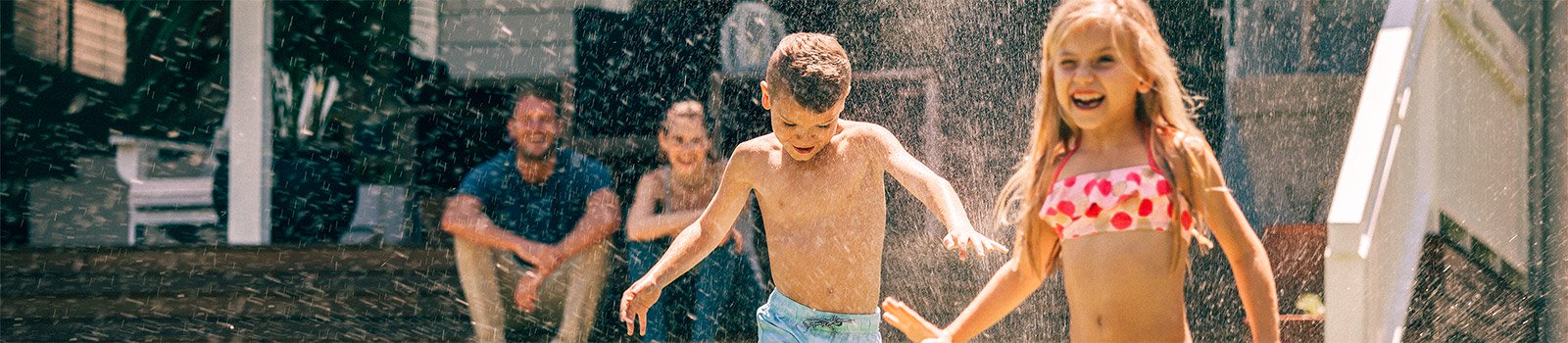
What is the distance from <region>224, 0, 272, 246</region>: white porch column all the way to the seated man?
274cm

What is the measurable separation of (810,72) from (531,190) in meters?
2.10

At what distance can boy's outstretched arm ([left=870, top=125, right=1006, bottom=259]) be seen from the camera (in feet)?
11.0

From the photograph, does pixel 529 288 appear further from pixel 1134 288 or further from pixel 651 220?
pixel 1134 288

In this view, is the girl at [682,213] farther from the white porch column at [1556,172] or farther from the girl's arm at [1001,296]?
the white porch column at [1556,172]

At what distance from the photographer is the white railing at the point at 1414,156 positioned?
13.4 ft

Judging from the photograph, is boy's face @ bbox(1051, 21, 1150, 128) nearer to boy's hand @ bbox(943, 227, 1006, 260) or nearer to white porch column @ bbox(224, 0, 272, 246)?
boy's hand @ bbox(943, 227, 1006, 260)

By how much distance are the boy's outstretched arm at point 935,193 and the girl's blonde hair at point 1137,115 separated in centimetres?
44

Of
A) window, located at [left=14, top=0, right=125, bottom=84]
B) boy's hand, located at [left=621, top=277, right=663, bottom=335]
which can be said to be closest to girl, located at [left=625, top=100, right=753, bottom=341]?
boy's hand, located at [left=621, top=277, right=663, bottom=335]

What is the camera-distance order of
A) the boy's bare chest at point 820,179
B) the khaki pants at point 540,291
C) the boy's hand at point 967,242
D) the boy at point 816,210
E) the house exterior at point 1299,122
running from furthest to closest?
the khaki pants at point 540,291 < the house exterior at point 1299,122 < the boy's bare chest at point 820,179 < the boy at point 816,210 < the boy's hand at point 967,242

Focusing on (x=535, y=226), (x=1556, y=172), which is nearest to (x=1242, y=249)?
(x=535, y=226)

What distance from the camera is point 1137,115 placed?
108 inches

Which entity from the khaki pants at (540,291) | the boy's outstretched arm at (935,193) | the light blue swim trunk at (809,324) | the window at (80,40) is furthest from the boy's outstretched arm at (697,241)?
the window at (80,40)

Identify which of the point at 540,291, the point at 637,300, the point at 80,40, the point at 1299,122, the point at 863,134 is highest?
the point at 80,40

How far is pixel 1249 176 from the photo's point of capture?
6.70 meters
